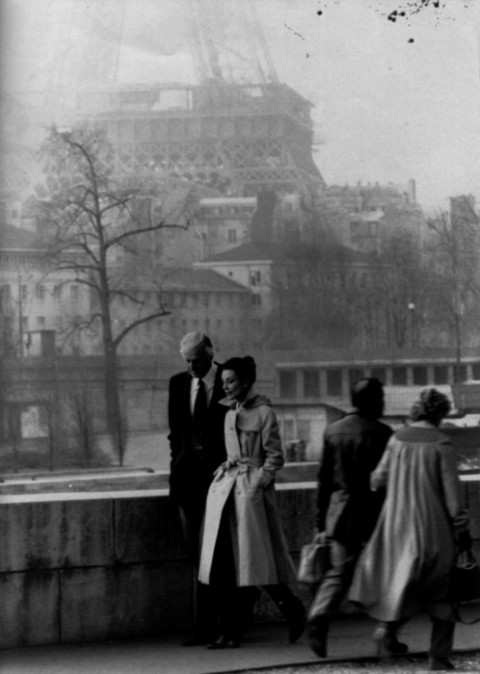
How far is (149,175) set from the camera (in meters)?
10.4

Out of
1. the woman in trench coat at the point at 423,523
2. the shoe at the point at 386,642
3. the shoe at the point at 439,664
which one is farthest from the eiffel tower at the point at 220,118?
the shoe at the point at 439,664

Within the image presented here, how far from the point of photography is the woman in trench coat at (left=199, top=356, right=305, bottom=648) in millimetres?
5800

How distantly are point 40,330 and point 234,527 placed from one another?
14.2 ft

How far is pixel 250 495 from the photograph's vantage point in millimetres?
5824

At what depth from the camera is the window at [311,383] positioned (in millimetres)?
9969

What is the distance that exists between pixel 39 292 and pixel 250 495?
4294 mm

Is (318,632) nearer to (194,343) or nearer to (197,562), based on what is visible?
(197,562)

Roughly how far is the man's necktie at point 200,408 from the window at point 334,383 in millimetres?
3949

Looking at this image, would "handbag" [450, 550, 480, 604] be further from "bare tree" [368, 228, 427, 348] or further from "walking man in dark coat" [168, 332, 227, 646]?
"bare tree" [368, 228, 427, 348]

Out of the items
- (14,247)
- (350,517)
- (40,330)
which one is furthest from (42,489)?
(350,517)

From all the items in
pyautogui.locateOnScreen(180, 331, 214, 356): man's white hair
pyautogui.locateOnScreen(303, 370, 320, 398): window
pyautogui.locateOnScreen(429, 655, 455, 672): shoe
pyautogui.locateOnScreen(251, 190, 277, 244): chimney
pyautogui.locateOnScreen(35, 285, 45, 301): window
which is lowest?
pyautogui.locateOnScreen(429, 655, 455, 672): shoe

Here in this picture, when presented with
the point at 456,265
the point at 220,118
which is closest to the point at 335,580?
the point at 456,265

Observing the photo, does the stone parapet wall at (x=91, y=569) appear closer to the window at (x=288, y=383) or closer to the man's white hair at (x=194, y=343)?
the man's white hair at (x=194, y=343)

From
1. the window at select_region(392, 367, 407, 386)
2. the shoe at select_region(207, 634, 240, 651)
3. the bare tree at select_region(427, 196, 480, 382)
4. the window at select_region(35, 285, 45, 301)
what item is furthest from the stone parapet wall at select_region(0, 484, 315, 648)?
the bare tree at select_region(427, 196, 480, 382)
